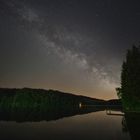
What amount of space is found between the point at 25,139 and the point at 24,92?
173888 millimetres

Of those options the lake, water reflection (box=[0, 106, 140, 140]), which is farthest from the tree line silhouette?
the lake

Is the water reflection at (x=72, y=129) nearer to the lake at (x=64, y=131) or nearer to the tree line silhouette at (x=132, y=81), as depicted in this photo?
the lake at (x=64, y=131)

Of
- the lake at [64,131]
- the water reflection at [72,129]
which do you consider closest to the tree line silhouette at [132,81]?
the water reflection at [72,129]

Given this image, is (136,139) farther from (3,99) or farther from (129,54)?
(3,99)

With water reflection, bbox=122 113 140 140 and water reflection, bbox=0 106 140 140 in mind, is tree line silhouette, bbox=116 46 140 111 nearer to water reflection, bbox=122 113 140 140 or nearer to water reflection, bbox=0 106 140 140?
water reflection, bbox=0 106 140 140

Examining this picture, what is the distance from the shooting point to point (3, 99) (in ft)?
643

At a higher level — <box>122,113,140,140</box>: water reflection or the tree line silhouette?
the tree line silhouette

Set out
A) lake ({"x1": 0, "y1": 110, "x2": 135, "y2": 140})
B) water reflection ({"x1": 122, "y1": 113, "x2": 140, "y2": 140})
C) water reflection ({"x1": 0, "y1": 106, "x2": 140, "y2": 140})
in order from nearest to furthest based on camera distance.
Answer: water reflection ({"x1": 122, "y1": 113, "x2": 140, "y2": 140})
lake ({"x1": 0, "y1": 110, "x2": 135, "y2": 140})
water reflection ({"x1": 0, "y1": 106, "x2": 140, "y2": 140})

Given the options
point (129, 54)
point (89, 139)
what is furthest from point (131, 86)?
point (89, 139)

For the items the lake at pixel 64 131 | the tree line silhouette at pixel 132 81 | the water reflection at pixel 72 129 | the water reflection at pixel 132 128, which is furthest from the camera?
the tree line silhouette at pixel 132 81

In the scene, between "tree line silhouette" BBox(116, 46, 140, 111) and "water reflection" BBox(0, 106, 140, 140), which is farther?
"tree line silhouette" BBox(116, 46, 140, 111)

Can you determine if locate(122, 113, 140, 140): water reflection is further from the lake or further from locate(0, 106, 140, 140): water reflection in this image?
the lake

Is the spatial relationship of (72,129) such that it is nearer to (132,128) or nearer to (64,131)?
(64,131)

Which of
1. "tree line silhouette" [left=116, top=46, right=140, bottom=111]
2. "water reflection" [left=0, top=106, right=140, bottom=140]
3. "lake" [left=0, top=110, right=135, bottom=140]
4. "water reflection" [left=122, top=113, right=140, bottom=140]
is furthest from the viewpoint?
"tree line silhouette" [left=116, top=46, right=140, bottom=111]
